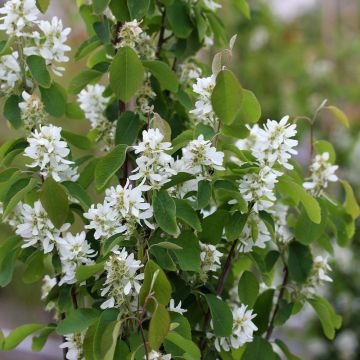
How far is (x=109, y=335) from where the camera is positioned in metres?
1.20

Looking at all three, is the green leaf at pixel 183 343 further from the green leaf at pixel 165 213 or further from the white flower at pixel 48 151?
the white flower at pixel 48 151

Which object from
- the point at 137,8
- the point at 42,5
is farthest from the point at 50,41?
the point at 137,8

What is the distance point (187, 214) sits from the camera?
1.31m

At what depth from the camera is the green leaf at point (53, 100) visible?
5.00 feet

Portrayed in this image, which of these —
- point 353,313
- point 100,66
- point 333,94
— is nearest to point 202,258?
point 100,66

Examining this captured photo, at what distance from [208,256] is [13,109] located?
1.68 feet

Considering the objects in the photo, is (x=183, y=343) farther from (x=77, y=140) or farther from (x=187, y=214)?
(x=77, y=140)

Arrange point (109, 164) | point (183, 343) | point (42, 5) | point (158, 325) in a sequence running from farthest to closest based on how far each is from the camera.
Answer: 1. point (42, 5)
2. point (109, 164)
3. point (183, 343)
4. point (158, 325)

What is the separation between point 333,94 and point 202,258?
4247 mm

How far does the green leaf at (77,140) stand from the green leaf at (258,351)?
0.59m

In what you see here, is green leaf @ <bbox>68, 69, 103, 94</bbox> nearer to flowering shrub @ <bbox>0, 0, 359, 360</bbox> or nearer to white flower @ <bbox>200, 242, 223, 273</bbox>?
flowering shrub @ <bbox>0, 0, 359, 360</bbox>

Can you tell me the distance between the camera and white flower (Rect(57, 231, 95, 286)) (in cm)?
136

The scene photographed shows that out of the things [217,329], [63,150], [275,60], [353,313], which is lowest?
[353,313]

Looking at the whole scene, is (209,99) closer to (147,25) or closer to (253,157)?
(253,157)
